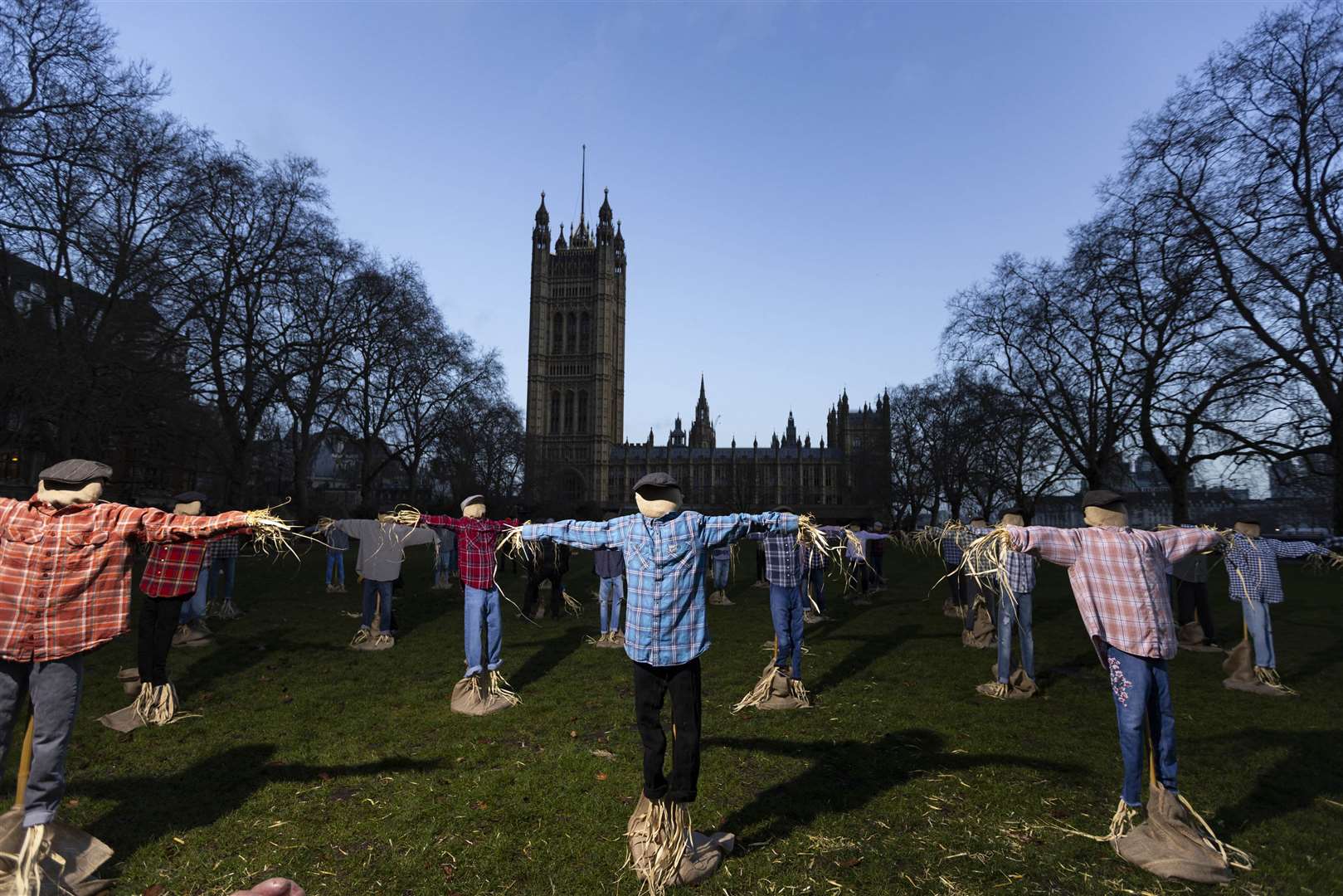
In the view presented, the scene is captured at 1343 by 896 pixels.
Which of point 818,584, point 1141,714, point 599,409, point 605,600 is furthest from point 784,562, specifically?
point 599,409

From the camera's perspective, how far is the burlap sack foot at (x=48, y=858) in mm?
3834

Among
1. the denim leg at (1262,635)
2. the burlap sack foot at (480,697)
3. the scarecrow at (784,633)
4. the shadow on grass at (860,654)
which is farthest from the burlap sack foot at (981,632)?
the burlap sack foot at (480,697)

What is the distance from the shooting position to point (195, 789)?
5496mm

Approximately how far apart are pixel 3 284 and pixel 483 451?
35543 millimetres

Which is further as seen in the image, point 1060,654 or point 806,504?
point 806,504

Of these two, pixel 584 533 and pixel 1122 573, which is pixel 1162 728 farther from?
pixel 584 533

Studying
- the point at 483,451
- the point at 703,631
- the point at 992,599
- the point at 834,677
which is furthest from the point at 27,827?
the point at 483,451

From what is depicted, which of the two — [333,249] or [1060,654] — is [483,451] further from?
[1060,654]

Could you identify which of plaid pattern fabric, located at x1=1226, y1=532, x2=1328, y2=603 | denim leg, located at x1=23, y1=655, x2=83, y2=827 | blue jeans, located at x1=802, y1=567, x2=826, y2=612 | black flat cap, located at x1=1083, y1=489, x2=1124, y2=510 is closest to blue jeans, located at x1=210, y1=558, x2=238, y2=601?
denim leg, located at x1=23, y1=655, x2=83, y2=827

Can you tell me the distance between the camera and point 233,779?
571 cm

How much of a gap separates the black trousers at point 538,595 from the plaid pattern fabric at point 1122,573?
1040 cm

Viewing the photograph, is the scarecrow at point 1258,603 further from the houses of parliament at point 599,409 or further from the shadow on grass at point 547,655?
the houses of parliament at point 599,409

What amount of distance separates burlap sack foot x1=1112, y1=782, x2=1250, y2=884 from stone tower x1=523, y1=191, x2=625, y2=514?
105m

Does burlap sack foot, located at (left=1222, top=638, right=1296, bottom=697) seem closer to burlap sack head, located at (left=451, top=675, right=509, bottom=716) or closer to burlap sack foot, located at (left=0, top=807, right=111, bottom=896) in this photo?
burlap sack head, located at (left=451, top=675, right=509, bottom=716)
